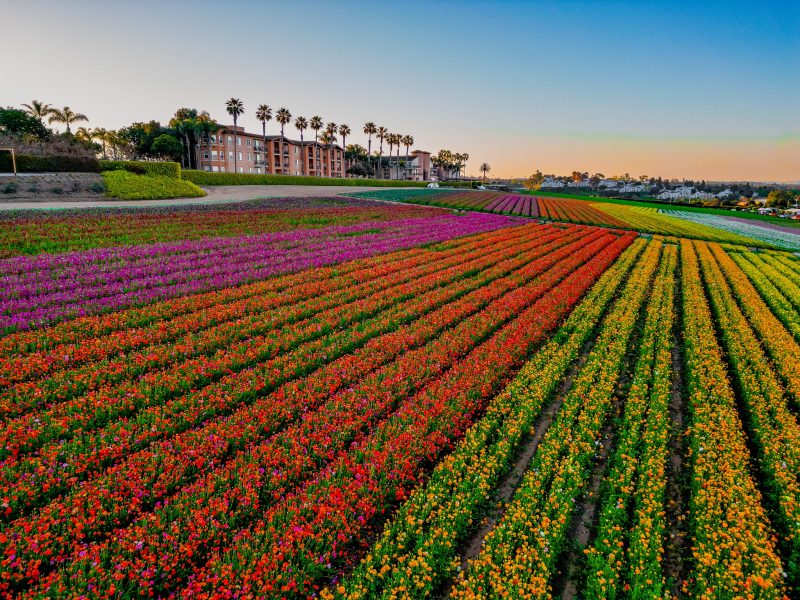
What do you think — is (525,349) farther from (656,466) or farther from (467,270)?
(467,270)

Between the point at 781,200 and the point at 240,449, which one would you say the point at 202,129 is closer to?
the point at 240,449

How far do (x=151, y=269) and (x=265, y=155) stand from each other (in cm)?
11518

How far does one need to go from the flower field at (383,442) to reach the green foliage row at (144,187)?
37881 millimetres

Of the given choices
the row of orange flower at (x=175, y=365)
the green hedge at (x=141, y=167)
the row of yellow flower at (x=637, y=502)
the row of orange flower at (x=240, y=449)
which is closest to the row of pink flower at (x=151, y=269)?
the row of orange flower at (x=175, y=365)

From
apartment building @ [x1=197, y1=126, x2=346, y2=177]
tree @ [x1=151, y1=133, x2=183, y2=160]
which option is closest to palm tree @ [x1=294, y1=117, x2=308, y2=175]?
apartment building @ [x1=197, y1=126, x2=346, y2=177]

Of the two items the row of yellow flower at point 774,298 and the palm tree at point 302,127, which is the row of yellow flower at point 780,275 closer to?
the row of yellow flower at point 774,298

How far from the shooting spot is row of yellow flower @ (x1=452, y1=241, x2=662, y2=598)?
201 inches

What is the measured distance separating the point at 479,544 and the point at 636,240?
3970 centimetres

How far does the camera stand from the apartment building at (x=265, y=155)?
11100 cm

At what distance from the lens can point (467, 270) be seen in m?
21.1

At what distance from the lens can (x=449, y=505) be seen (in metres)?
6.20

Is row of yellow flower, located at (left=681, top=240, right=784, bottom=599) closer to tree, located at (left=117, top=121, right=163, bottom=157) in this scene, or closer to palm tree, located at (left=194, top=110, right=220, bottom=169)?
palm tree, located at (left=194, top=110, right=220, bottom=169)

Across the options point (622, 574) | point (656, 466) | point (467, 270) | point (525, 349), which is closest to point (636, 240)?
point (467, 270)

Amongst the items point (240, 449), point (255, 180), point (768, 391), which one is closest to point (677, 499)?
point (768, 391)
